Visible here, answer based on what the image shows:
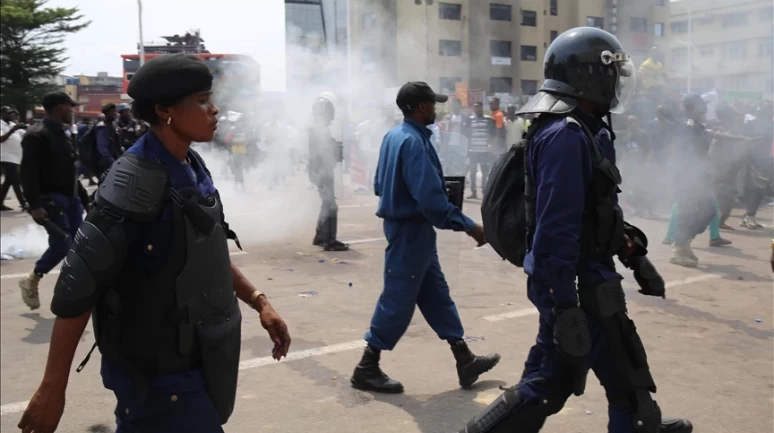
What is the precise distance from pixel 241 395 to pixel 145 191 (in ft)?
7.75

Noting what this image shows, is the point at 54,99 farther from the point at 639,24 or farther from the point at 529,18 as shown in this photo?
the point at 639,24

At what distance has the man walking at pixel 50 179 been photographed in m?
5.69

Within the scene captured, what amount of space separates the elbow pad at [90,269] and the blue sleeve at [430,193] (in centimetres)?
206

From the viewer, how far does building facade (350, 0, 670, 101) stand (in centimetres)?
822

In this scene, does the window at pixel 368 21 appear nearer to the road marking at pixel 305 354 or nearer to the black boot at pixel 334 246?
the black boot at pixel 334 246

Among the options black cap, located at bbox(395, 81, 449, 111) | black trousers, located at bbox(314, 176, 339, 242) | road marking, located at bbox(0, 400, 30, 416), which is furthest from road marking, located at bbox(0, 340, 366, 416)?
black trousers, located at bbox(314, 176, 339, 242)

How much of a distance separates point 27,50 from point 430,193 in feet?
125

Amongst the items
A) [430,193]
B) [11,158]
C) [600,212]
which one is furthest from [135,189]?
[11,158]

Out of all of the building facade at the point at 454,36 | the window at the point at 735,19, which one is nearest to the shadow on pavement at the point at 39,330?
the building facade at the point at 454,36

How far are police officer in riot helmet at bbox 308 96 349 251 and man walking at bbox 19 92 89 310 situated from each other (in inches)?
119

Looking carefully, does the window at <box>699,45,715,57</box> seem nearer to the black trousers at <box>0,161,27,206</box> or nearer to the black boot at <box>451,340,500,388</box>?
the black boot at <box>451,340,500,388</box>

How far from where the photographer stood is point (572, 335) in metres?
2.45

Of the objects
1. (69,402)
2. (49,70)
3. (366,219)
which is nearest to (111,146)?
(366,219)

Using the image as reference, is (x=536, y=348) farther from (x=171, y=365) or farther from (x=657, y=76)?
(x=657, y=76)
